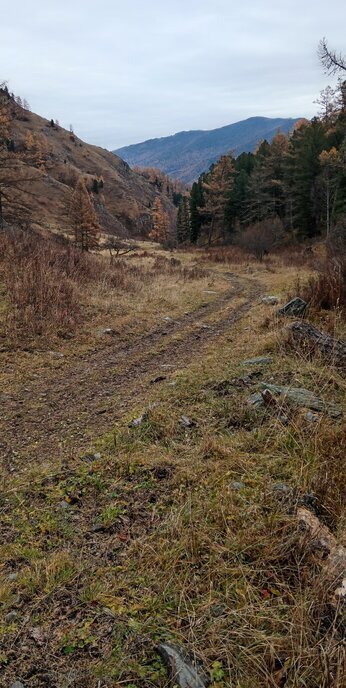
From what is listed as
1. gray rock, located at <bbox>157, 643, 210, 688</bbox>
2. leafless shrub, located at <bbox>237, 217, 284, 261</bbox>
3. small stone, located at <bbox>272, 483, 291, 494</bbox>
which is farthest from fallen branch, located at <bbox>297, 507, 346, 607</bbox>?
leafless shrub, located at <bbox>237, 217, 284, 261</bbox>

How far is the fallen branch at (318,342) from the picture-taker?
5.54 meters

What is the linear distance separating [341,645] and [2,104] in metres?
21.0

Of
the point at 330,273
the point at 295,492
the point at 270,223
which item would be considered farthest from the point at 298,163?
the point at 295,492

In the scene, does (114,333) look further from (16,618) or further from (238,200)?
(238,200)

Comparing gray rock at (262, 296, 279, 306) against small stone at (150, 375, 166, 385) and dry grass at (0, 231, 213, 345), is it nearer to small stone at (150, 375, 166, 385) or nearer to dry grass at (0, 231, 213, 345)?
dry grass at (0, 231, 213, 345)

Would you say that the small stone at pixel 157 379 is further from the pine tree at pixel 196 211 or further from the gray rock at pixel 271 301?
the pine tree at pixel 196 211

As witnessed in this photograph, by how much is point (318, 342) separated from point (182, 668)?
4.76 meters

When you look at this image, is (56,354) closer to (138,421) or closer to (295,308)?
(138,421)

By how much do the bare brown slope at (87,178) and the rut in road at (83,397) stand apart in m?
77.7

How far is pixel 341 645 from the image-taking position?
1.87 meters

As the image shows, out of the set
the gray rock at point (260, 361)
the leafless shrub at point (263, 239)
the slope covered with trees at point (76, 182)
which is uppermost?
the slope covered with trees at point (76, 182)

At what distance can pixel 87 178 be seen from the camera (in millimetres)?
117938

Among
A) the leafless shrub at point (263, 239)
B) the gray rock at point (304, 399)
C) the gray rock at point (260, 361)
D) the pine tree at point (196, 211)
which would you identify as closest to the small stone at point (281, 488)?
the gray rock at point (304, 399)

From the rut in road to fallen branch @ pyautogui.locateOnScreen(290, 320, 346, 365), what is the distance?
1.93 m
